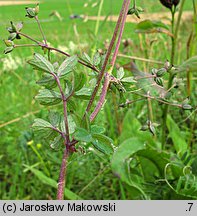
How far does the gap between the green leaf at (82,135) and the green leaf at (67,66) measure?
5cm

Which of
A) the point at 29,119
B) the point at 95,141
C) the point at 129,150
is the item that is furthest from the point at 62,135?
the point at 29,119

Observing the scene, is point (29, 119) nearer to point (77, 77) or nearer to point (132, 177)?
point (132, 177)

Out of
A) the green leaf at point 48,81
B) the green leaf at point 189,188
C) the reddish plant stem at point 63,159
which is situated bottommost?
the green leaf at point 189,188

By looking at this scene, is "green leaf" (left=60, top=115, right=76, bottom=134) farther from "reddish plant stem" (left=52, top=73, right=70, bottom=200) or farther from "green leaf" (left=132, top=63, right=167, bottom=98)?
"green leaf" (left=132, top=63, right=167, bottom=98)

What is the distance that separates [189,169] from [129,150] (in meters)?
0.12

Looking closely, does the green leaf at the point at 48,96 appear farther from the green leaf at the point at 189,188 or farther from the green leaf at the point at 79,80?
the green leaf at the point at 189,188

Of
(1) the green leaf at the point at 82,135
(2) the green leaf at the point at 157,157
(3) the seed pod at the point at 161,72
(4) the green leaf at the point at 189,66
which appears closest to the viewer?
(1) the green leaf at the point at 82,135

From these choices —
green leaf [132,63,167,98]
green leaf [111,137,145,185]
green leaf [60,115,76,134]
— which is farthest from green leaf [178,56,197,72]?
green leaf [60,115,76,134]

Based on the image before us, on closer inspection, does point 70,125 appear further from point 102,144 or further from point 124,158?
point 124,158

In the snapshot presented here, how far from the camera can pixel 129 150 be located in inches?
32.4

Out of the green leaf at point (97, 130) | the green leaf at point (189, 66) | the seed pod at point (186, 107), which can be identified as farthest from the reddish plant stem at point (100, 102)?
the green leaf at point (189, 66)

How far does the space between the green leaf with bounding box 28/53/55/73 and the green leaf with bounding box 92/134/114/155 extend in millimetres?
67

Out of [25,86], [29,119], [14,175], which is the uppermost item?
[25,86]

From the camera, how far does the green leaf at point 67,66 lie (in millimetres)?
386
